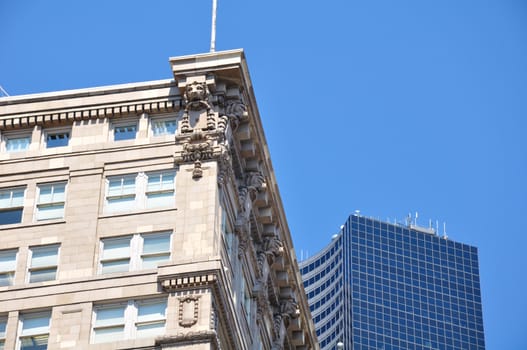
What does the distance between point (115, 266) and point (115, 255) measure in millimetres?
592

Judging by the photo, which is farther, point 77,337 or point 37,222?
point 37,222

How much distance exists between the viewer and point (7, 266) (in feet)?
237

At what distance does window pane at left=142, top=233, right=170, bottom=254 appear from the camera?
71188mm

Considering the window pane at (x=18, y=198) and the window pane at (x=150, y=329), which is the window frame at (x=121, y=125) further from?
the window pane at (x=150, y=329)

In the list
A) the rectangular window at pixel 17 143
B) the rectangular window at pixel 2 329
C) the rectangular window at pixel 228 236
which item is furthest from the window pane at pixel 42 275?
the rectangular window at pixel 228 236

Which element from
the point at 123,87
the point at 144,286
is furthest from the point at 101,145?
the point at 144,286

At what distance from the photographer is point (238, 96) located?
76.4 m

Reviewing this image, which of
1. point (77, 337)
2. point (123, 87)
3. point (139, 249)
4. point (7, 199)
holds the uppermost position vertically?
point (123, 87)

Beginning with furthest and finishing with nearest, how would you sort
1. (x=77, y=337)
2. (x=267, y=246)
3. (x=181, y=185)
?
(x=267, y=246) < (x=181, y=185) < (x=77, y=337)

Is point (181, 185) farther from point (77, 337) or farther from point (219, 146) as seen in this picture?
point (77, 337)

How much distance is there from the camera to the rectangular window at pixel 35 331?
2714 inches

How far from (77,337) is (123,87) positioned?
48.9ft

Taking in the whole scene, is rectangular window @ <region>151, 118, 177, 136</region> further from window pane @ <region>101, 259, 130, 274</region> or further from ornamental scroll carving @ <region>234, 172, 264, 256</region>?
window pane @ <region>101, 259, 130, 274</region>

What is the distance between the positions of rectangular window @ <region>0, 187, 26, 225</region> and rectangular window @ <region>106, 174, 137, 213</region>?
4.47 m
